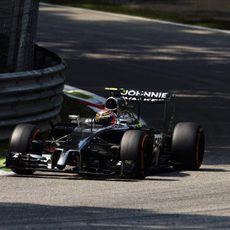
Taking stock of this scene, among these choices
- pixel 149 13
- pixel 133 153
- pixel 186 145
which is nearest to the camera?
pixel 133 153

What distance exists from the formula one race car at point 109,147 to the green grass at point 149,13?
69.5 ft

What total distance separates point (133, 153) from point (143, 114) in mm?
6554

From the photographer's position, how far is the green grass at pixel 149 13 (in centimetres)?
3675

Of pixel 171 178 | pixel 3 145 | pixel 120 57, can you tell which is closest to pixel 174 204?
pixel 171 178

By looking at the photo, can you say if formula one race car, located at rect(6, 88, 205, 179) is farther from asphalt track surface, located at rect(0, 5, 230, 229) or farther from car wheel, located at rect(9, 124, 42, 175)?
asphalt track surface, located at rect(0, 5, 230, 229)

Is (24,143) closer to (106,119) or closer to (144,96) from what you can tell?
(106,119)

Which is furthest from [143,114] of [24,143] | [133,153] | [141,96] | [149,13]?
[149,13]

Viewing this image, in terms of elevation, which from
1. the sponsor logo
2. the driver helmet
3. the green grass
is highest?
the sponsor logo

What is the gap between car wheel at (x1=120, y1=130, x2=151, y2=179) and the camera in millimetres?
13633

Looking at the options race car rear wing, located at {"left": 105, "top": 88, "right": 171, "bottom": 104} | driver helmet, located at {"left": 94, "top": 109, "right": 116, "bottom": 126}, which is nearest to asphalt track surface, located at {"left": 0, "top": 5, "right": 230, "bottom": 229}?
driver helmet, located at {"left": 94, "top": 109, "right": 116, "bottom": 126}

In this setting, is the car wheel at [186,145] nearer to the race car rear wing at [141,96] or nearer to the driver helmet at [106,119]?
the race car rear wing at [141,96]

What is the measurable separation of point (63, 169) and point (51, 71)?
412 centimetres

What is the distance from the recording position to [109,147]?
553 inches

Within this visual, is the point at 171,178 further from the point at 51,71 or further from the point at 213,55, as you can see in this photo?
the point at 213,55
